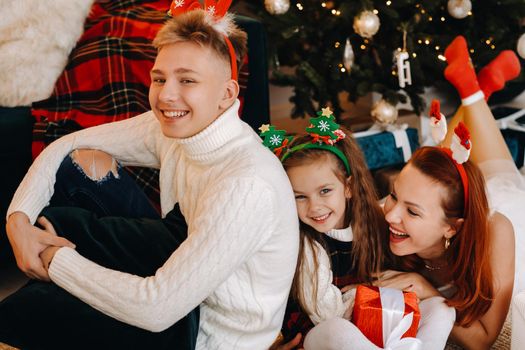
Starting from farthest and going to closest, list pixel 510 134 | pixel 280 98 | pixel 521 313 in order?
pixel 280 98
pixel 510 134
pixel 521 313

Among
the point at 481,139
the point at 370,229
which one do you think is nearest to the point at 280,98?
the point at 481,139

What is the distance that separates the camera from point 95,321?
A: 1133 mm

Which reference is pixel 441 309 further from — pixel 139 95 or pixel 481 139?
pixel 139 95

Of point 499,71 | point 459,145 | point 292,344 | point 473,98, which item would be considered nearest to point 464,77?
point 473,98

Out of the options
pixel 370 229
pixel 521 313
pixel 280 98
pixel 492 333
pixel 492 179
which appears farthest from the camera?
pixel 280 98

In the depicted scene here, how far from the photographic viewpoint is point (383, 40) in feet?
8.73

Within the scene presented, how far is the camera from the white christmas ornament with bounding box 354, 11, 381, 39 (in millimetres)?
2297

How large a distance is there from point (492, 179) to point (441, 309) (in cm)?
70

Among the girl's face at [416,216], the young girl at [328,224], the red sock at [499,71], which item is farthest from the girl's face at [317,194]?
the red sock at [499,71]

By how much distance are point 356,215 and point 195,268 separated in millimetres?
630

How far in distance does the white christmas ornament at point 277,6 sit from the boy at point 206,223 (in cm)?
115

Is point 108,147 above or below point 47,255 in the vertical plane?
above

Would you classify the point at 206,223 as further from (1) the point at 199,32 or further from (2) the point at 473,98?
(2) the point at 473,98

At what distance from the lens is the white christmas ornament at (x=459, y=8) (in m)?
2.43
